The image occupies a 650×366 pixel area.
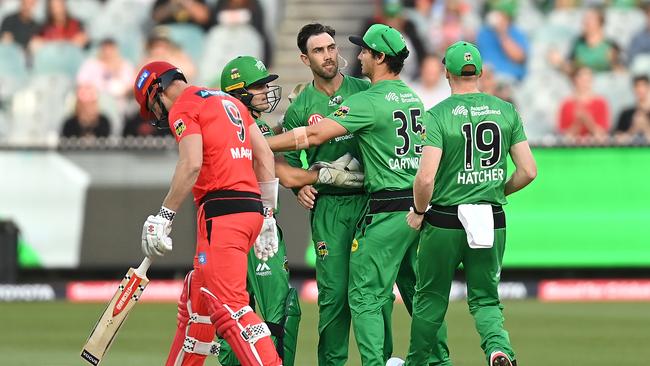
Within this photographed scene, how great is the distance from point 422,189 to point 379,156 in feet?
2.17

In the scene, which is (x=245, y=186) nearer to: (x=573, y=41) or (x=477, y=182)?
(x=477, y=182)

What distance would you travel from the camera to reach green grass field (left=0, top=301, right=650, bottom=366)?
11336 millimetres

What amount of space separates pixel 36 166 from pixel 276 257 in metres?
9.14

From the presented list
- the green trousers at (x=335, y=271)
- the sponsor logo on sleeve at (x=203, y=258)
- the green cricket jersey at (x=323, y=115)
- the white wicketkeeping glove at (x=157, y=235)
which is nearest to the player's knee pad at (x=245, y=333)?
the sponsor logo on sleeve at (x=203, y=258)

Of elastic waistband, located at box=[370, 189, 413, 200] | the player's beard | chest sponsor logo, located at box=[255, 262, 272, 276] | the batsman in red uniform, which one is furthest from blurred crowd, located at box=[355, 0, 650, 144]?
the batsman in red uniform

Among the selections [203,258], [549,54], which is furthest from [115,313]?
[549,54]

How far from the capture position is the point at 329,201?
907 centimetres

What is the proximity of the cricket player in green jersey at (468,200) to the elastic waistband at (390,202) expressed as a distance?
23 cm

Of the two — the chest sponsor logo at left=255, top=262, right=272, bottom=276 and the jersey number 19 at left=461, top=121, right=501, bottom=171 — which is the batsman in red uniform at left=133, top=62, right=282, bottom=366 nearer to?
the chest sponsor logo at left=255, top=262, right=272, bottom=276

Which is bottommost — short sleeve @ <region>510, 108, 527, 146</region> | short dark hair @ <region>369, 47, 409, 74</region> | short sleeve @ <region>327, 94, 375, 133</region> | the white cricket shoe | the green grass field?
the green grass field

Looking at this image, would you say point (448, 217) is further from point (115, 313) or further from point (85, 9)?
point (85, 9)

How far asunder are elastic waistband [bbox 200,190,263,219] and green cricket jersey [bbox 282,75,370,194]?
1185mm

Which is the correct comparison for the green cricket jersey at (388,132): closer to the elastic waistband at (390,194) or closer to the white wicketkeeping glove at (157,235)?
the elastic waistband at (390,194)

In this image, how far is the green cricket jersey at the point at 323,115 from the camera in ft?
29.8
